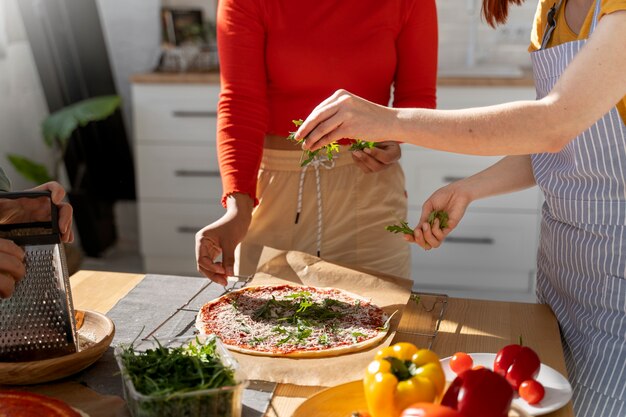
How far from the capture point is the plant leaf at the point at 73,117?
3725mm

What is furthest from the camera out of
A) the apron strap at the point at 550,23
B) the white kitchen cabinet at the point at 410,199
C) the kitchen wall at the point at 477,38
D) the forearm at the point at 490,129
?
the kitchen wall at the point at 477,38

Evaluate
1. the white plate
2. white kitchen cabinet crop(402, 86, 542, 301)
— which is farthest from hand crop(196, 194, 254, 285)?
white kitchen cabinet crop(402, 86, 542, 301)

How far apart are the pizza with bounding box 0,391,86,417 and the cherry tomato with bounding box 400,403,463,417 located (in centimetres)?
49

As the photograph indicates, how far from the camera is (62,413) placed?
1136 mm

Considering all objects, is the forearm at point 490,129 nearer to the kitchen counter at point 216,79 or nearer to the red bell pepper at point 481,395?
the red bell pepper at point 481,395

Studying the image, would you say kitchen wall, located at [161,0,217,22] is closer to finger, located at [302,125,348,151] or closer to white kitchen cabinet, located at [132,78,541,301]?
white kitchen cabinet, located at [132,78,541,301]

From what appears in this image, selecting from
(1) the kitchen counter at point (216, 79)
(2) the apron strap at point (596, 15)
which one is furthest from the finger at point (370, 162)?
(1) the kitchen counter at point (216, 79)

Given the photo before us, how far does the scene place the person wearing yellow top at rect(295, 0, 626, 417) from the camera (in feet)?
4.02

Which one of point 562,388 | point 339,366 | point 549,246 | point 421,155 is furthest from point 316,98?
point 421,155

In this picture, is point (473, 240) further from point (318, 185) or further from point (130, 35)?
point (130, 35)

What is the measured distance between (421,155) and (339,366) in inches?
93.5

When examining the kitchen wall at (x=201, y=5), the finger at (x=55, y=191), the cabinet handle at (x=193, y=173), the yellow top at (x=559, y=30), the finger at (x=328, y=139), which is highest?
the yellow top at (x=559, y=30)

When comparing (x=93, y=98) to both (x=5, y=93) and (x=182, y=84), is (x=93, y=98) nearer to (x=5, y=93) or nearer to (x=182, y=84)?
(x=5, y=93)

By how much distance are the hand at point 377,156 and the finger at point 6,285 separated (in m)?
0.89
